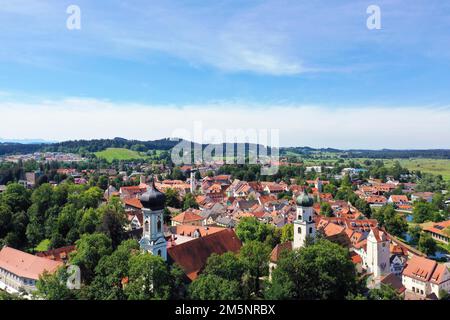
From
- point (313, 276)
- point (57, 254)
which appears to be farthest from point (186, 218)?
point (313, 276)

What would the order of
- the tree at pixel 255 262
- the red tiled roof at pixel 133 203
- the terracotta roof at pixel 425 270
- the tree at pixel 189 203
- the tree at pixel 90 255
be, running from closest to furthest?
the tree at pixel 255 262 → the tree at pixel 90 255 → the terracotta roof at pixel 425 270 → the red tiled roof at pixel 133 203 → the tree at pixel 189 203

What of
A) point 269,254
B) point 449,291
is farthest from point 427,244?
point 269,254

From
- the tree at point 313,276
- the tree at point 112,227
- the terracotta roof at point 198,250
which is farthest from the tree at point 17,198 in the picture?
the tree at point 313,276

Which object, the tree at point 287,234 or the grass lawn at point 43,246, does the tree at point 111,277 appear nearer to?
the tree at point 287,234

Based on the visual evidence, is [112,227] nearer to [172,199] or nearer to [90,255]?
[90,255]

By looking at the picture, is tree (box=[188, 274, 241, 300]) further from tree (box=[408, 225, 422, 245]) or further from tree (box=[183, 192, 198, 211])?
tree (box=[183, 192, 198, 211])
